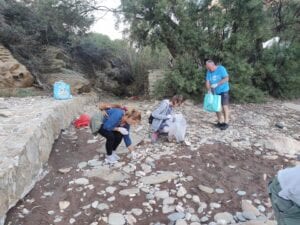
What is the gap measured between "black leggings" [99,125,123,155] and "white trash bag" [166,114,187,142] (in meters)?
0.97

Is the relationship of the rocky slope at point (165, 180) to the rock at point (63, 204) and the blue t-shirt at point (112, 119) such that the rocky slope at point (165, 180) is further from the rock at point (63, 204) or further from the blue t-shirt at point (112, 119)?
the blue t-shirt at point (112, 119)

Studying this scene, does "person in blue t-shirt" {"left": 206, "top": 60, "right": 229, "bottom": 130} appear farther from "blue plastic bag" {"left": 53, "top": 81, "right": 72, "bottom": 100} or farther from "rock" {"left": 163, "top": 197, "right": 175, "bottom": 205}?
"blue plastic bag" {"left": 53, "top": 81, "right": 72, "bottom": 100}

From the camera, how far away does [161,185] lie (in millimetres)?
4004

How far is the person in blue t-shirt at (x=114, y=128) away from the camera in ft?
14.4

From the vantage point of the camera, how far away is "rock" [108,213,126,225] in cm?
334

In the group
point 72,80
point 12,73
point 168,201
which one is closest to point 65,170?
point 168,201

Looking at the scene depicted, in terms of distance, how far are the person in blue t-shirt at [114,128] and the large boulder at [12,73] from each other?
4.58m

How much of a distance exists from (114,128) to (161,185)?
1.03 metres

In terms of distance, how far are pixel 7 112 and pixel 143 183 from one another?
2816mm

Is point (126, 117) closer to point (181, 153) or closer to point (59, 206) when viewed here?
point (181, 153)

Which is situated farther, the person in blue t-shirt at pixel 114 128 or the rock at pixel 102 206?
the person in blue t-shirt at pixel 114 128

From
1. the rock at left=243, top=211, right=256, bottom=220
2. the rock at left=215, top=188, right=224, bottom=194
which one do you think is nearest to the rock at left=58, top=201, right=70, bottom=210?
the rock at left=215, top=188, right=224, bottom=194

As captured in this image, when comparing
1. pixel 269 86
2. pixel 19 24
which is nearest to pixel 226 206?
pixel 269 86

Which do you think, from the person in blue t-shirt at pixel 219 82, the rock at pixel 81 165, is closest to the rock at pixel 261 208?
the rock at pixel 81 165
